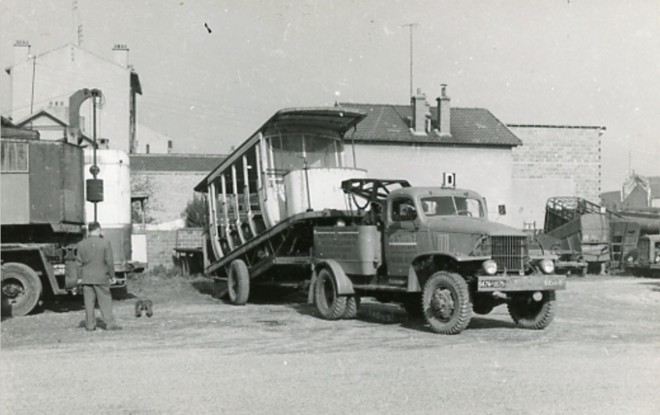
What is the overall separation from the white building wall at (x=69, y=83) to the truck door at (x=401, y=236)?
3904cm

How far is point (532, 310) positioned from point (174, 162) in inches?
1576

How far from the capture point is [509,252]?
11867 millimetres

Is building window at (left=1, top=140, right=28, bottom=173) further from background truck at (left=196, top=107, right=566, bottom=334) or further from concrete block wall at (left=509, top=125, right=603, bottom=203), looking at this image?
concrete block wall at (left=509, top=125, right=603, bottom=203)

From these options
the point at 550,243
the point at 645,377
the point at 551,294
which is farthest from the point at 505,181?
the point at 645,377

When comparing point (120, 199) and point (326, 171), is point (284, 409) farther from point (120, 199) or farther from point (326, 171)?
point (120, 199)

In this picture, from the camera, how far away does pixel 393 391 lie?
7.26 metres

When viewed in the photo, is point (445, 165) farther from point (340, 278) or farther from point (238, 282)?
point (340, 278)

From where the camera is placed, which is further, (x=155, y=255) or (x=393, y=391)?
(x=155, y=255)

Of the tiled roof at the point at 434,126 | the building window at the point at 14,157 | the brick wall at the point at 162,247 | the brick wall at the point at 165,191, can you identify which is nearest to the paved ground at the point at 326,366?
the building window at the point at 14,157

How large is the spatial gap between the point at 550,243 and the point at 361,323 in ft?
60.4

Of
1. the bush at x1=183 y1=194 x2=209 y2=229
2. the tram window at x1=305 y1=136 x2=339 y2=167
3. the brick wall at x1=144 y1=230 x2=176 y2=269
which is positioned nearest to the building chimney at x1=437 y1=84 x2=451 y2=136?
the bush at x1=183 y1=194 x2=209 y2=229

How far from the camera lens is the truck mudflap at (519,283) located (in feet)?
37.3

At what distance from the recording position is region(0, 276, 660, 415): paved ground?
677 cm

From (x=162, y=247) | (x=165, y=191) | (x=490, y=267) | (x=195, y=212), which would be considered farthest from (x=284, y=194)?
(x=165, y=191)
